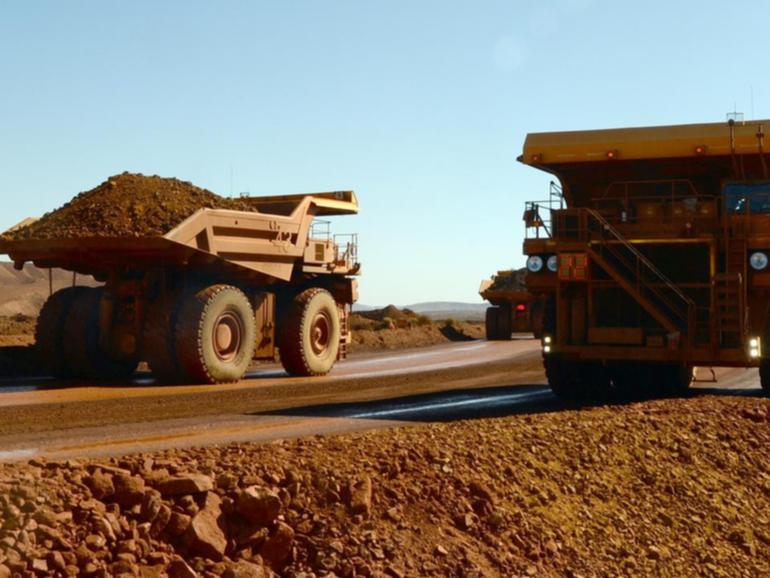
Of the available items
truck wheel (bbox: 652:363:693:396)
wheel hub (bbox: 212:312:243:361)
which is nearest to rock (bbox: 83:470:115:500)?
truck wheel (bbox: 652:363:693:396)

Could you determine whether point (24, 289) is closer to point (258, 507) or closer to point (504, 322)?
point (504, 322)

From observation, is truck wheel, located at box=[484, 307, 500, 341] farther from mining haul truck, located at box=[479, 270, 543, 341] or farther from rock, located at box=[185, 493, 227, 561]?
rock, located at box=[185, 493, 227, 561]

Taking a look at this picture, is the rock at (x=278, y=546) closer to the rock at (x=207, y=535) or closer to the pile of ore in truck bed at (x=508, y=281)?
the rock at (x=207, y=535)

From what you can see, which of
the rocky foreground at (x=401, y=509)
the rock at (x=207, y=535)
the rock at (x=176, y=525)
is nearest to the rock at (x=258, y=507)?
the rocky foreground at (x=401, y=509)

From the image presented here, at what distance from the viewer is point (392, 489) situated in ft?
22.0

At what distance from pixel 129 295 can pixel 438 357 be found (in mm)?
9634

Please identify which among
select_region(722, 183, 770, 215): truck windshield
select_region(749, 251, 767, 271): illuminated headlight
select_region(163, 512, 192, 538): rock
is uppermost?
select_region(722, 183, 770, 215): truck windshield

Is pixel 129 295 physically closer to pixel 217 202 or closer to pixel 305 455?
pixel 217 202

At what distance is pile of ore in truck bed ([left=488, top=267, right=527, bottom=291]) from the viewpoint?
34.4 meters

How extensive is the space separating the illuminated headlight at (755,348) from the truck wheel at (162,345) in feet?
27.7

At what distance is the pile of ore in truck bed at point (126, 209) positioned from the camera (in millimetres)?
16375

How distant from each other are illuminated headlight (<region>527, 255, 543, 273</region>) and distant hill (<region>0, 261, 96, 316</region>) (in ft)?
173

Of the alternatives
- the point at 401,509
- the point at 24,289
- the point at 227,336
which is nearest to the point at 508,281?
the point at 227,336

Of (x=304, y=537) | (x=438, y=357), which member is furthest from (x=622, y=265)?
(x=438, y=357)
